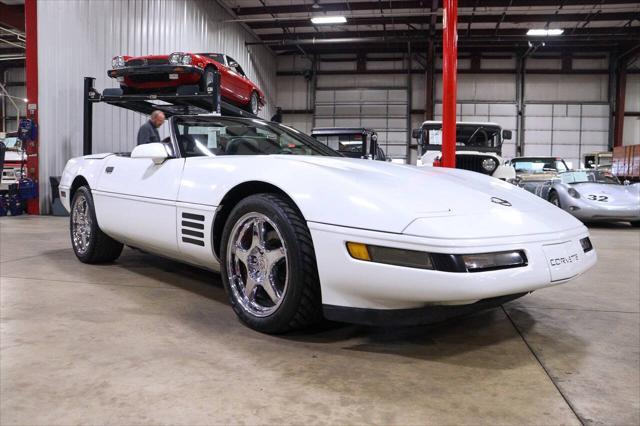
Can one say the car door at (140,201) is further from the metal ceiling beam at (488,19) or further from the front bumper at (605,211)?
the metal ceiling beam at (488,19)

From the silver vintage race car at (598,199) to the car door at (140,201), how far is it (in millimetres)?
6482

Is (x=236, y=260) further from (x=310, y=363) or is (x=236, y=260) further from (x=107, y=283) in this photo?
(x=107, y=283)

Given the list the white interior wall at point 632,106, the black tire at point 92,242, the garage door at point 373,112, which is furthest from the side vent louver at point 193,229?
the white interior wall at point 632,106

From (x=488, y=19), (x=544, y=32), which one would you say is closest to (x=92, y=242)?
(x=488, y=19)

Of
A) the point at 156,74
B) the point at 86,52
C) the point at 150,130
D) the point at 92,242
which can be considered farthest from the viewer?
the point at 86,52

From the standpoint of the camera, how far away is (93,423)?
1.33 m

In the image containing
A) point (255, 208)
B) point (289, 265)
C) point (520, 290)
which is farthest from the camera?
point (255, 208)

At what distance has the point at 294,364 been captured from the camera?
1.76 metres

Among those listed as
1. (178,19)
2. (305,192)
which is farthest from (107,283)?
(178,19)

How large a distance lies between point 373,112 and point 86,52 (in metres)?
12.7

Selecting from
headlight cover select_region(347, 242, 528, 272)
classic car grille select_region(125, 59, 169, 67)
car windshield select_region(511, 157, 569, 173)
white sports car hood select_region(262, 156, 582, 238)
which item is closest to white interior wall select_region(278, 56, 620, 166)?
car windshield select_region(511, 157, 569, 173)

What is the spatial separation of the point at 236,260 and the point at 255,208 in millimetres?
289

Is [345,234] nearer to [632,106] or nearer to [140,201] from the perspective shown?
[140,201]

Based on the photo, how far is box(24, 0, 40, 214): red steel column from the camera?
7723 mm
